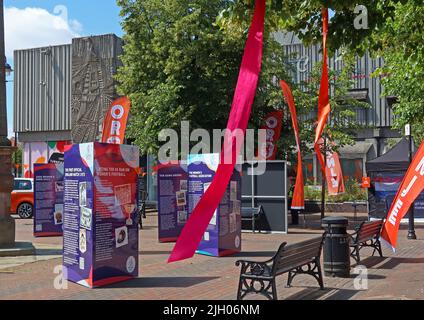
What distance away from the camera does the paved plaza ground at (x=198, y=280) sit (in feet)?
26.7

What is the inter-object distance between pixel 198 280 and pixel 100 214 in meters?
2.12

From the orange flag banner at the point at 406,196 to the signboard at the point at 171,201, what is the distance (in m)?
6.18

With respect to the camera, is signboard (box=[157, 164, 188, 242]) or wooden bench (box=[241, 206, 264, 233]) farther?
wooden bench (box=[241, 206, 264, 233])

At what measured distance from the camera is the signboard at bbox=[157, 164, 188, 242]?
600 inches

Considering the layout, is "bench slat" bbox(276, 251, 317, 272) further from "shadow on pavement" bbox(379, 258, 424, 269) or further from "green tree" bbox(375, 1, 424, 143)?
"green tree" bbox(375, 1, 424, 143)

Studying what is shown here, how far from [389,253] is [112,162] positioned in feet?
23.8

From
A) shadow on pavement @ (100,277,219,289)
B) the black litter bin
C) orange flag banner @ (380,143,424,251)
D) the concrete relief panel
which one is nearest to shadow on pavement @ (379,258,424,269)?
orange flag banner @ (380,143,424,251)

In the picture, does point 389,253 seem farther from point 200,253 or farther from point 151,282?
point 151,282

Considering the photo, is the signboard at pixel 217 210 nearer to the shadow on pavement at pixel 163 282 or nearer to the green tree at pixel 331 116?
the shadow on pavement at pixel 163 282

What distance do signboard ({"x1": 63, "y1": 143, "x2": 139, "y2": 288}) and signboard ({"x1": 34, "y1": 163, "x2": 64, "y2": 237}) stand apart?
8159 mm

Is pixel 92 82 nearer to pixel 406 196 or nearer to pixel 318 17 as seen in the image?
pixel 406 196

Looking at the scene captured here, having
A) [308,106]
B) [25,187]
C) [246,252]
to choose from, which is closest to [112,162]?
[246,252]

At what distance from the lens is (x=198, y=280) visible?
30.9 feet
